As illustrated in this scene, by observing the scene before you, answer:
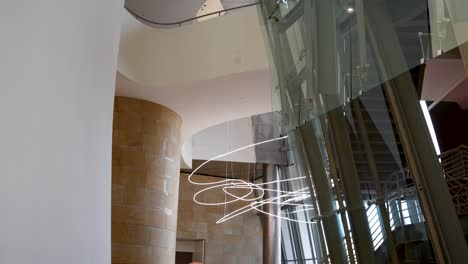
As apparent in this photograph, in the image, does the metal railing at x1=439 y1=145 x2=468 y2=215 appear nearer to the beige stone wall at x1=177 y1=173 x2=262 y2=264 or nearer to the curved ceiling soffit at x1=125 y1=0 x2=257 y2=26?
the curved ceiling soffit at x1=125 y1=0 x2=257 y2=26

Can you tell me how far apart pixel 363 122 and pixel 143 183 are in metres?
6.41

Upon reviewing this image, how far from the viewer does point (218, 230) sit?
1861 centimetres

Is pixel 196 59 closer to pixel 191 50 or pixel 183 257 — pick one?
pixel 191 50

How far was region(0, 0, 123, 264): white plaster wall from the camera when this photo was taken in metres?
3.19

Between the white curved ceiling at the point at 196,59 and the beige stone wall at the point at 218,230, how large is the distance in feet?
30.5

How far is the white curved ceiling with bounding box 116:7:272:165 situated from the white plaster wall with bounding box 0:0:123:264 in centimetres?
461

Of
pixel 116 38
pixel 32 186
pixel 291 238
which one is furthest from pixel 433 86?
pixel 291 238

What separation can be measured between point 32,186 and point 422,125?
105 inches

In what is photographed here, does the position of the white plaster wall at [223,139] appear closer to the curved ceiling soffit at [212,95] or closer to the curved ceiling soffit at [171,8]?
the curved ceiling soffit at [171,8]

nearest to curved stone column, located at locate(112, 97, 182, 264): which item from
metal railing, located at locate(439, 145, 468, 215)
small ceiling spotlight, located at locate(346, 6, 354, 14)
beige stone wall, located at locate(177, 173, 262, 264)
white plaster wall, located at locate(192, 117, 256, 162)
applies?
white plaster wall, located at locate(192, 117, 256, 162)

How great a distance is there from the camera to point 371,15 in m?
3.34

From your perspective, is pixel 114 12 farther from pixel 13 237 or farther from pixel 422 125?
pixel 422 125

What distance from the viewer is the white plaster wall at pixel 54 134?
3193 mm

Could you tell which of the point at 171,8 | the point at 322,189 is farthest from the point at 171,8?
the point at 322,189
